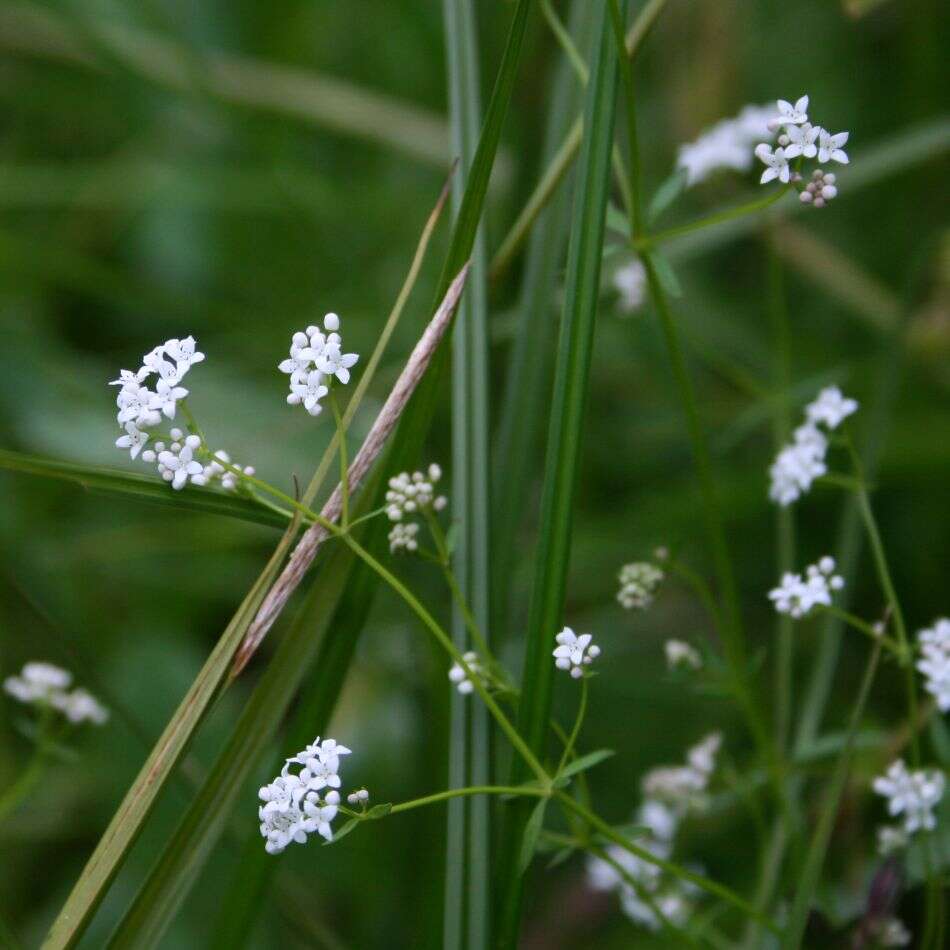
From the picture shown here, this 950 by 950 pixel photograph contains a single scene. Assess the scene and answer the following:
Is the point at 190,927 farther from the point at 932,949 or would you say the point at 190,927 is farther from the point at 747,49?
the point at 747,49

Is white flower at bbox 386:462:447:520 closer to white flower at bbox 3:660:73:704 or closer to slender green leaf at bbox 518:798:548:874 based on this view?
slender green leaf at bbox 518:798:548:874

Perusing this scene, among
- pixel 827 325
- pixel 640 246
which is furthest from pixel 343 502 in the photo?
pixel 827 325

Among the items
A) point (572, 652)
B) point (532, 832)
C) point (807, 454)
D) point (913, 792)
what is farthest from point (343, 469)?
point (913, 792)

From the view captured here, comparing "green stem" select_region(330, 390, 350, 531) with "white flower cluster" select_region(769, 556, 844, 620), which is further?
"white flower cluster" select_region(769, 556, 844, 620)

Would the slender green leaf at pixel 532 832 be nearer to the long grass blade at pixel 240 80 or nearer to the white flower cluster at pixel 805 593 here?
the white flower cluster at pixel 805 593

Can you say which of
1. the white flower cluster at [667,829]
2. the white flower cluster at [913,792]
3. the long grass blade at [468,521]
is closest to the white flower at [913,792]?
the white flower cluster at [913,792]

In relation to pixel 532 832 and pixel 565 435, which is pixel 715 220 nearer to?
pixel 565 435

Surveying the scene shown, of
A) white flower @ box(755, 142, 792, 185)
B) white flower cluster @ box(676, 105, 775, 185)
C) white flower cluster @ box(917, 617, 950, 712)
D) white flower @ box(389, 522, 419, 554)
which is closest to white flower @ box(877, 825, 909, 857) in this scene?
white flower cluster @ box(917, 617, 950, 712)
